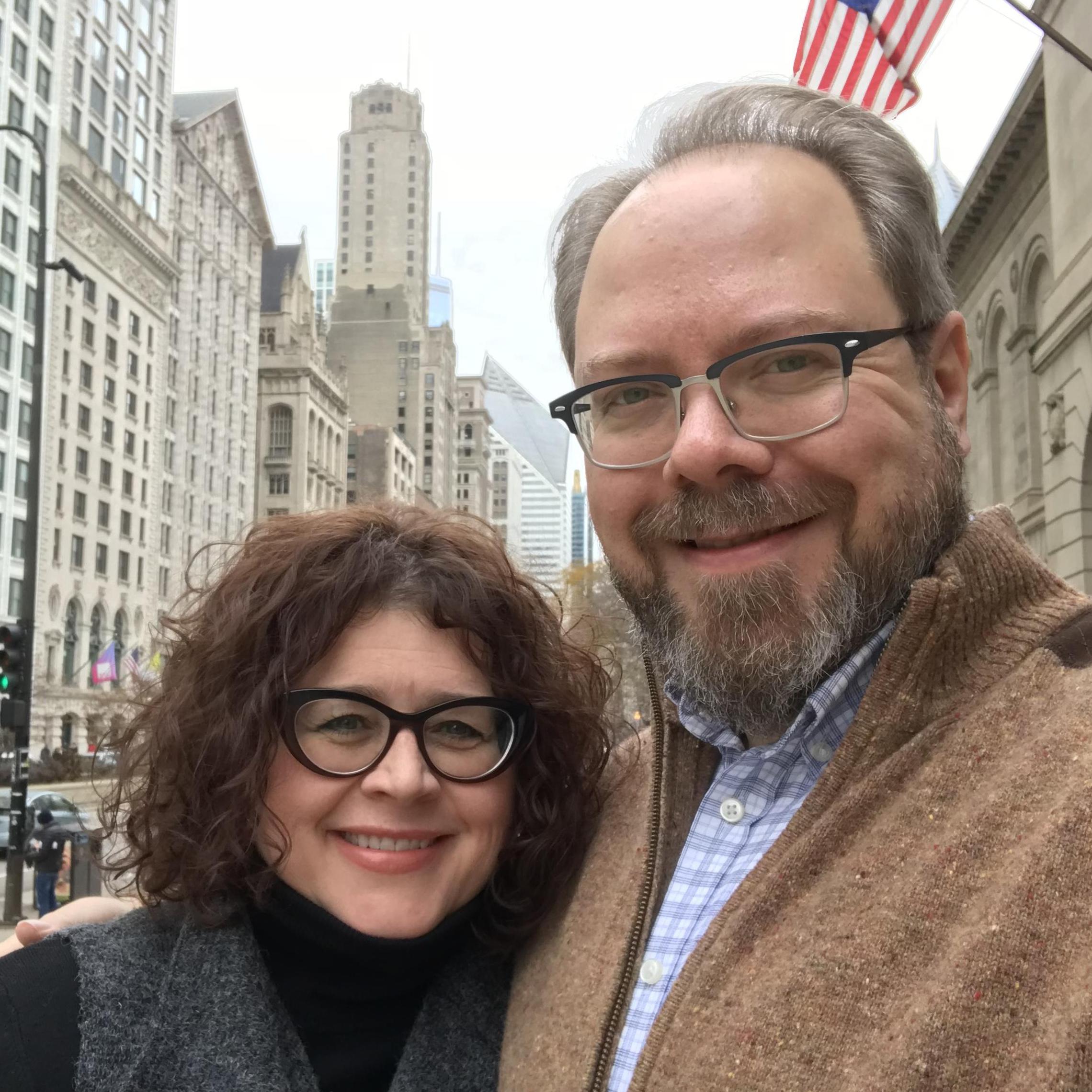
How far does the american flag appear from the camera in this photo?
7602mm

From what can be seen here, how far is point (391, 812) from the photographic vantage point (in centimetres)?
248

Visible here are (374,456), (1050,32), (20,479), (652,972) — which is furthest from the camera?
(374,456)

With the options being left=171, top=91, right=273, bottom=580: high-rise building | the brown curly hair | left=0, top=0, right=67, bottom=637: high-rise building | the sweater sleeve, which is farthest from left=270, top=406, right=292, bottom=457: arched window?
the sweater sleeve

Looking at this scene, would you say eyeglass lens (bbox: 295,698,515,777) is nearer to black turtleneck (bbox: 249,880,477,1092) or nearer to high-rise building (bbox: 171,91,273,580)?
black turtleneck (bbox: 249,880,477,1092)

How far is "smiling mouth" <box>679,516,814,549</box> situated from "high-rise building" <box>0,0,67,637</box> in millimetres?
50960

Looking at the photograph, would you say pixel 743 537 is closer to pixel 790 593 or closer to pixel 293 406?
pixel 790 593

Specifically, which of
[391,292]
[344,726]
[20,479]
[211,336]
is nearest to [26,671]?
[344,726]

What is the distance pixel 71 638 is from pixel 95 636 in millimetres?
2448

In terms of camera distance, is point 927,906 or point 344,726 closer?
point 927,906

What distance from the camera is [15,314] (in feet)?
162

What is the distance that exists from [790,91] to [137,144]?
71.0m

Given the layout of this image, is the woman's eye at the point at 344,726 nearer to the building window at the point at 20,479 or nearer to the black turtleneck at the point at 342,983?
the black turtleneck at the point at 342,983

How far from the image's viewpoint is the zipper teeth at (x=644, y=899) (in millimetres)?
1985

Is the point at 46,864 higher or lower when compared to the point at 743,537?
lower
